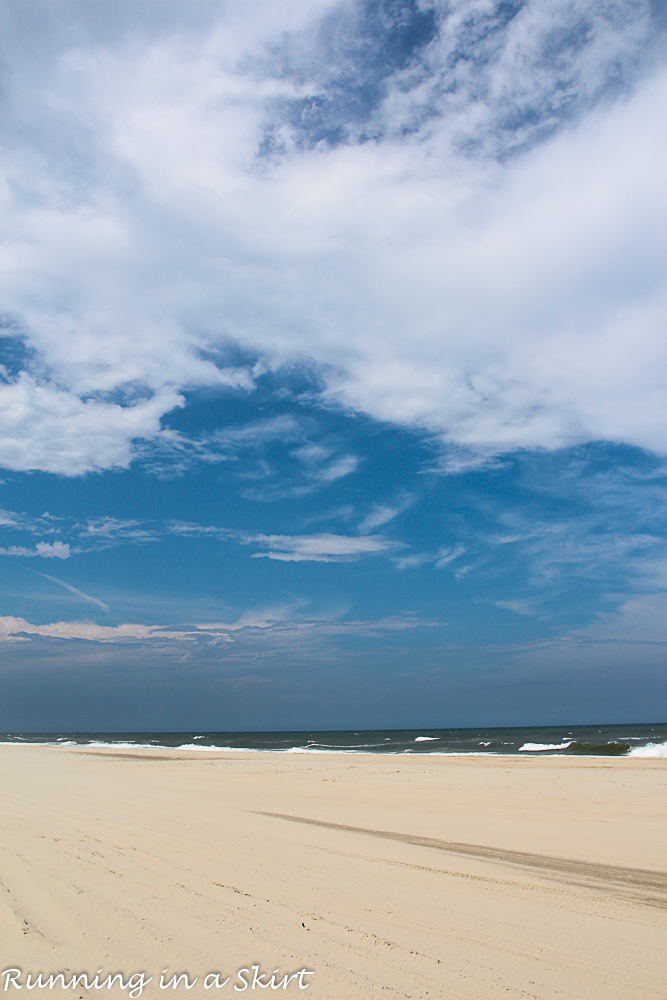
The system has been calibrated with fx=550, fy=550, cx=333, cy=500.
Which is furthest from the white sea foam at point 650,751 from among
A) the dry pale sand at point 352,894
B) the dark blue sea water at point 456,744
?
the dry pale sand at point 352,894

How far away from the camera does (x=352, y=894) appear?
6355mm

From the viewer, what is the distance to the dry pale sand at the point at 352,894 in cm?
452

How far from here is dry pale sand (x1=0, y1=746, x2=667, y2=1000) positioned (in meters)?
4.52

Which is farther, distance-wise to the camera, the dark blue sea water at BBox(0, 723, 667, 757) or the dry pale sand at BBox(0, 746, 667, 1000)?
the dark blue sea water at BBox(0, 723, 667, 757)

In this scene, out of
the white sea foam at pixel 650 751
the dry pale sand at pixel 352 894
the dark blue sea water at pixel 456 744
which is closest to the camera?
the dry pale sand at pixel 352 894

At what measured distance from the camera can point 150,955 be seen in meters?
4.73

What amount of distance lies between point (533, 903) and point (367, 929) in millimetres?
2102

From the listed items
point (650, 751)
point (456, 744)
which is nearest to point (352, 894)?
point (650, 751)

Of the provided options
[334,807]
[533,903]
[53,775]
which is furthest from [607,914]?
[53,775]

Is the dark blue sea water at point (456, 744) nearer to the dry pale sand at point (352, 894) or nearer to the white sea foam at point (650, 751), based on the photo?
the white sea foam at point (650, 751)

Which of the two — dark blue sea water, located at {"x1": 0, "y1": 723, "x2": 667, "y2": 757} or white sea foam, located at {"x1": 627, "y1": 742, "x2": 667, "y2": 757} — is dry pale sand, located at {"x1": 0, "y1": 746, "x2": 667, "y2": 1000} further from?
dark blue sea water, located at {"x1": 0, "y1": 723, "x2": 667, "y2": 757}

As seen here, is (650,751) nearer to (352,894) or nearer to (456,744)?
(456,744)

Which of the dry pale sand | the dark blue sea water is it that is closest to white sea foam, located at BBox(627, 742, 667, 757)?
the dark blue sea water

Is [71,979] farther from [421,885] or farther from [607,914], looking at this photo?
[607,914]
